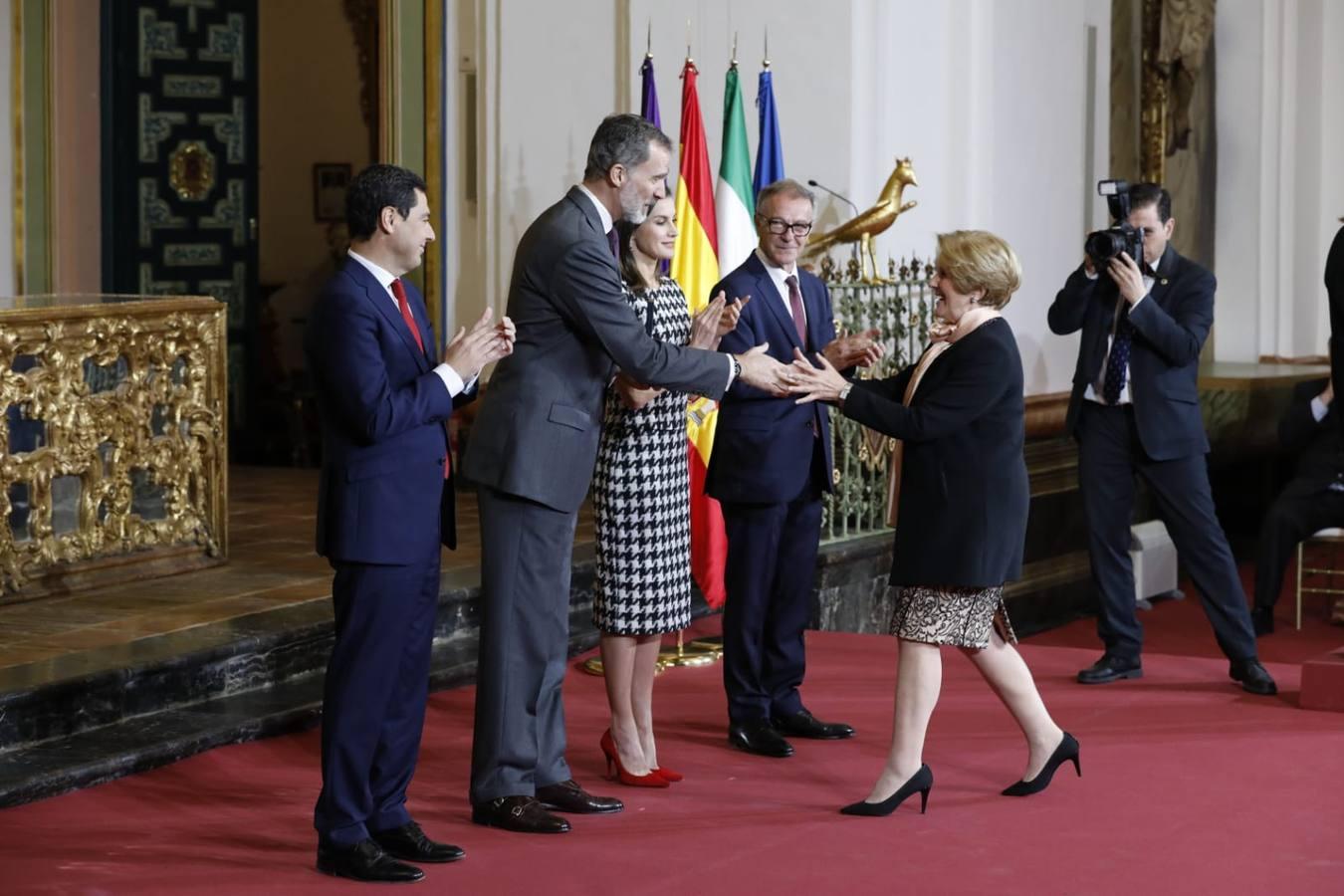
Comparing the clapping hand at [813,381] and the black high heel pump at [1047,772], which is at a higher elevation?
the clapping hand at [813,381]

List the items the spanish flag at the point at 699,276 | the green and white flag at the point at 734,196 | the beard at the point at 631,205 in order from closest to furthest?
1. the beard at the point at 631,205
2. the spanish flag at the point at 699,276
3. the green and white flag at the point at 734,196

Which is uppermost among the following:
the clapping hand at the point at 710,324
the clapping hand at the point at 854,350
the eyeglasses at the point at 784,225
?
the eyeglasses at the point at 784,225

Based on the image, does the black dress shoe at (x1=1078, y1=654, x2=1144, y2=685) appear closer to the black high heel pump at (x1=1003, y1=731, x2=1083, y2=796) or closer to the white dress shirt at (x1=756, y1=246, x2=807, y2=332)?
the black high heel pump at (x1=1003, y1=731, x2=1083, y2=796)

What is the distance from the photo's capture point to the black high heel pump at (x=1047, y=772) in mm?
5254

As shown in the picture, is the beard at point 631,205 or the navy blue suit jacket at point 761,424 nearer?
the beard at point 631,205

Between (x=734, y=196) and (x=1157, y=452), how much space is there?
2.02m

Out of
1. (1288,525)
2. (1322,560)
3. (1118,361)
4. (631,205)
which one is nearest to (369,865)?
(631,205)

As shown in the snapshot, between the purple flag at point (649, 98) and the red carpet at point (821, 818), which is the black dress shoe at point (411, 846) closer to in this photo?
the red carpet at point (821, 818)

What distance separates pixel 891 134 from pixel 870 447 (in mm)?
1565

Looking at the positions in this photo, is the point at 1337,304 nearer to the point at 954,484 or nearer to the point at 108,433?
the point at 954,484

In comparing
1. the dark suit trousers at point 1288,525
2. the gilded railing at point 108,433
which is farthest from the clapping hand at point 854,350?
the dark suit trousers at point 1288,525

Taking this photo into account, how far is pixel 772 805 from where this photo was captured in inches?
204

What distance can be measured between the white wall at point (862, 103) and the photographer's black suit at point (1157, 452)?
90.5 inches

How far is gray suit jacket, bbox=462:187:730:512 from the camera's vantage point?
477 centimetres
